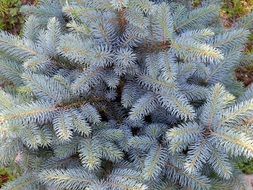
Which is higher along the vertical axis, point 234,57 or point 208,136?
point 234,57

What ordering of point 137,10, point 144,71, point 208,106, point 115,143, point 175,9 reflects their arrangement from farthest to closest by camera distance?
point 175,9 → point 115,143 → point 144,71 → point 208,106 → point 137,10

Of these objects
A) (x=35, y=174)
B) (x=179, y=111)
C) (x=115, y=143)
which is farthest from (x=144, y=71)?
(x=35, y=174)

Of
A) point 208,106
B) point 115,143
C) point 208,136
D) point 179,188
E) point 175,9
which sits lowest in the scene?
point 179,188

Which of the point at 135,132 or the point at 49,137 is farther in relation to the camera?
the point at 135,132

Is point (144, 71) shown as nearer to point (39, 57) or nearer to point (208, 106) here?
point (208, 106)

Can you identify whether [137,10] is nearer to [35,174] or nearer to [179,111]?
[179,111]

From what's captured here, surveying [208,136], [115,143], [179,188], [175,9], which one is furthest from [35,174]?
[175,9]

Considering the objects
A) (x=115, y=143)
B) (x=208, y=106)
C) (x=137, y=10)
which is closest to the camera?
(x=137, y=10)
